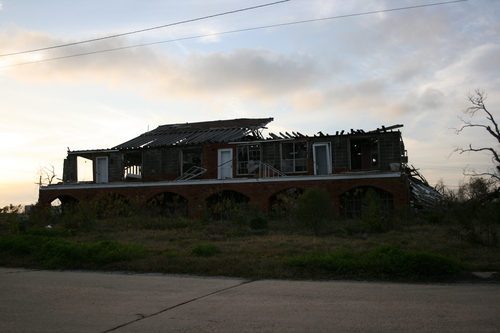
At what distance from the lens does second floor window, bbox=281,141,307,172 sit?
2850 cm

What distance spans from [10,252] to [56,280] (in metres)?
4.55

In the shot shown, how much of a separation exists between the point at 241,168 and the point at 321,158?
5321 millimetres

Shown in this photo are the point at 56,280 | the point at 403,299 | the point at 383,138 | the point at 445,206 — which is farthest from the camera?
the point at 383,138

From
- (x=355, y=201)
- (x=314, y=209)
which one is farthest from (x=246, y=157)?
(x=314, y=209)

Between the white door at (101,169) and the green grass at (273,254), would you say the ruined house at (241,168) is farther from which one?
the green grass at (273,254)

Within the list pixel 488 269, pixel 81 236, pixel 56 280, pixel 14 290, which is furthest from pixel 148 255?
pixel 488 269

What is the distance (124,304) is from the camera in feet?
22.5

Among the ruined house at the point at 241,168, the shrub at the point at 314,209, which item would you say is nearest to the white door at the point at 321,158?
the ruined house at the point at 241,168

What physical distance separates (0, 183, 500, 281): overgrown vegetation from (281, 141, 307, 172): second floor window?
734 centimetres

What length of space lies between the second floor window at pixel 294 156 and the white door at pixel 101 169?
12.9m

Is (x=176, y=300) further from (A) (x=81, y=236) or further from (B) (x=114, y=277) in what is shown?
(A) (x=81, y=236)

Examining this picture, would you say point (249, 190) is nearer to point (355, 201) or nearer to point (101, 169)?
point (355, 201)

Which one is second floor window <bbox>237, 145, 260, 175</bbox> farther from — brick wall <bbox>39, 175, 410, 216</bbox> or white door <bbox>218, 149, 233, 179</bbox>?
brick wall <bbox>39, 175, 410, 216</bbox>

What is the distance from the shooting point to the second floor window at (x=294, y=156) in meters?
28.5
